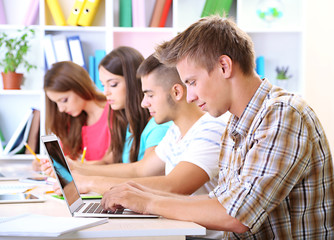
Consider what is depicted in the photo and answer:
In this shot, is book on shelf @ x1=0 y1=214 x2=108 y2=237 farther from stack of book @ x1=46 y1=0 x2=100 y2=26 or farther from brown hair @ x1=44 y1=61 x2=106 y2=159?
stack of book @ x1=46 y1=0 x2=100 y2=26

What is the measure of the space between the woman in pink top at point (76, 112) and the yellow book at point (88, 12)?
53 centimetres

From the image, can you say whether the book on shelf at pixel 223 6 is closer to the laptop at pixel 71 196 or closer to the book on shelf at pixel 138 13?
the book on shelf at pixel 138 13

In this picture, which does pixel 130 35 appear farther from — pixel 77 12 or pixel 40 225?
pixel 40 225

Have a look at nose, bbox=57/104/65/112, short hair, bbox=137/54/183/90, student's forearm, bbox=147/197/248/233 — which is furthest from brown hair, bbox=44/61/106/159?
student's forearm, bbox=147/197/248/233

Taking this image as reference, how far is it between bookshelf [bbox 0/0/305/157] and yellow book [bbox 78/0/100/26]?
0.05 metres

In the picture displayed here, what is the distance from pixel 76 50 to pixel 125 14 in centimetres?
43

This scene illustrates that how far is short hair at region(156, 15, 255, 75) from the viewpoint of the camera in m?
1.40

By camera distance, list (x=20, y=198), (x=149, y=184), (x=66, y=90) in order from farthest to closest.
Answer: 1. (x=66, y=90)
2. (x=149, y=184)
3. (x=20, y=198)

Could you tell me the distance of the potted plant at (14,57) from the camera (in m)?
3.50

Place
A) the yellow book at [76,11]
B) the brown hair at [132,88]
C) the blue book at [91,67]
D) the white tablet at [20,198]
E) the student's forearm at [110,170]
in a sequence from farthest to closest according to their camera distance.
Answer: the blue book at [91,67] < the yellow book at [76,11] < the brown hair at [132,88] < the student's forearm at [110,170] < the white tablet at [20,198]

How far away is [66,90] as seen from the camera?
119 inches

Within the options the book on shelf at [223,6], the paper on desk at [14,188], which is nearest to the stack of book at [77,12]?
the book on shelf at [223,6]

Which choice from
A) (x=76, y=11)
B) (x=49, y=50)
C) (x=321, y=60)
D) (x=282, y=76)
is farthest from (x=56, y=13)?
(x=321, y=60)

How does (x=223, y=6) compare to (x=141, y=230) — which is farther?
(x=223, y=6)
